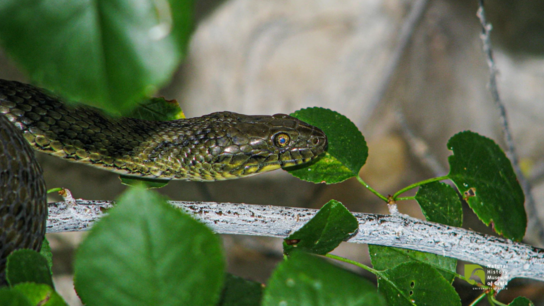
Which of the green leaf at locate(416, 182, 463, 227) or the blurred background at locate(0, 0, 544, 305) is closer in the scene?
the green leaf at locate(416, 182, 463, 227)

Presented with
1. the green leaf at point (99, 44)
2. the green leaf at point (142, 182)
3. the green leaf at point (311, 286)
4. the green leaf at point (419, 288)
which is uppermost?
the green leaf at point (142, 182)

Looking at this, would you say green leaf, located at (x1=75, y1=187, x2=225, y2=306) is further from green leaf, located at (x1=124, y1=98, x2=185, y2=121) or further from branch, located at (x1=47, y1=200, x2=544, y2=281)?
green leaf, located at (x1=124, y1=98, x2=185, y2=121)

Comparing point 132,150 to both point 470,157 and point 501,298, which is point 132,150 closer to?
point 470,157

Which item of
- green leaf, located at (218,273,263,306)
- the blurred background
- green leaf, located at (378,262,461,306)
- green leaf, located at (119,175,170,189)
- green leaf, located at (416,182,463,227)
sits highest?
the blurred background

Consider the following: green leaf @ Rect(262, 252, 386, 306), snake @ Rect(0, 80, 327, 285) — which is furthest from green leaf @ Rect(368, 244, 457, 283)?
green leaf @ Rect(262, 252, 386, 306)

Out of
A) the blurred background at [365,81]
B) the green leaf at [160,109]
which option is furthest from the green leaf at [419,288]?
the blurred background at [365,81]

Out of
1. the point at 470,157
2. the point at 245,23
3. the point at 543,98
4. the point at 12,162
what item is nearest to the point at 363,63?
the point at 245,23

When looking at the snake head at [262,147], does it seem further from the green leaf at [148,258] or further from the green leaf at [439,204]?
the green leaf at [148,258]

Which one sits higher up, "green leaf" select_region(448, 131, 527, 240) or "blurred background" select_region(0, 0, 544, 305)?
"blurred background" select_region(0, 0, 544, 305)
